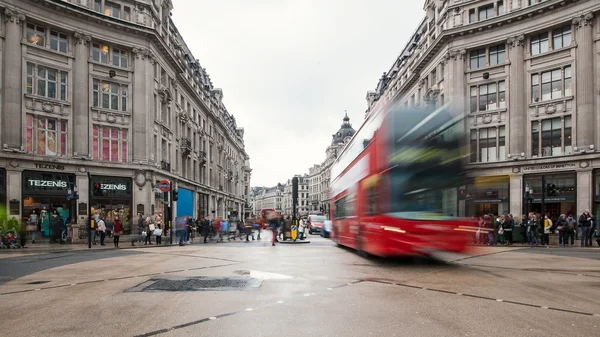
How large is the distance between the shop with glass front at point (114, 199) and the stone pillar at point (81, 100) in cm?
241

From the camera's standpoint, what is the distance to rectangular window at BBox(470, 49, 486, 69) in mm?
38688

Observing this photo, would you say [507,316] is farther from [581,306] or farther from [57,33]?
[57,33]

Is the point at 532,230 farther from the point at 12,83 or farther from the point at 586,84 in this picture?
the point at 12,83

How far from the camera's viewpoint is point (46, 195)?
29453 mm

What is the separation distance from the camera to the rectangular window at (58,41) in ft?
99.9

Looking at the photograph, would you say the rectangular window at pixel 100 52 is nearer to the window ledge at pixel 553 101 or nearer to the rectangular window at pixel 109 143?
the rectangular window at pixel 109 143

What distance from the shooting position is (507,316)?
6.30m


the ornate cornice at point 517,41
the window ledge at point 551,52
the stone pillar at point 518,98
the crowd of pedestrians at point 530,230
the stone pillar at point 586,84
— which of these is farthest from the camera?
the stone pillar at point 518,98

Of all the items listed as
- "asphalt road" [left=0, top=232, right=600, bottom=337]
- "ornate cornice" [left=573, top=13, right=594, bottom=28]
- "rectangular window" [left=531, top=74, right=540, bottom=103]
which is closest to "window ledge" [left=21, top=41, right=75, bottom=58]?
"asphalt road" [left=0, top=232, right=600, bottom=337]

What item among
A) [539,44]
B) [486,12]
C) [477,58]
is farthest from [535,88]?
[486,12]

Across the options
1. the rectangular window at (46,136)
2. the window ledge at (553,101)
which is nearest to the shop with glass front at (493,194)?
the window ledge at (553,101)

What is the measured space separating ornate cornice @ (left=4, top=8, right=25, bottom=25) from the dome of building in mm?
108810

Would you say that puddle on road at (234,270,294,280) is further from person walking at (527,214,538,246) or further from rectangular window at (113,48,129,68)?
rectangular window at (113,48,129,68)

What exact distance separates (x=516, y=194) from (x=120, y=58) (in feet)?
105
